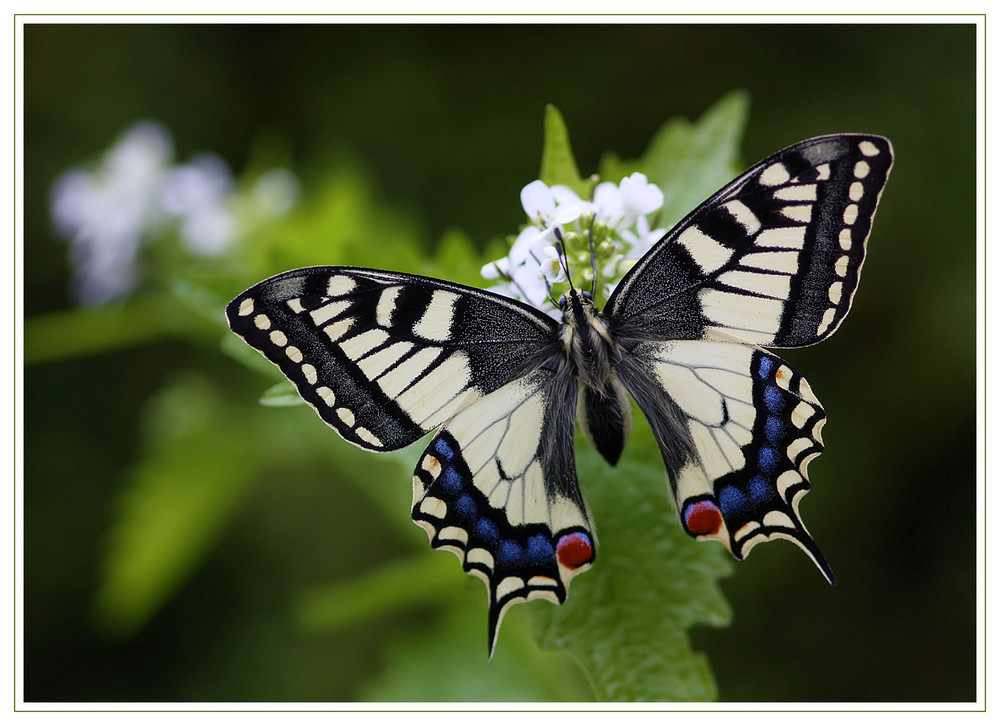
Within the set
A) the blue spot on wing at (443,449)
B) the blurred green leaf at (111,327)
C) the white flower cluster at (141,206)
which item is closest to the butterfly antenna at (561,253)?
the blue spot on wing at (443,449)

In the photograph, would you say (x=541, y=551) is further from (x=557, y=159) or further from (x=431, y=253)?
(x=431, y=253)

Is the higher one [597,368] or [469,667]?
[597,368]

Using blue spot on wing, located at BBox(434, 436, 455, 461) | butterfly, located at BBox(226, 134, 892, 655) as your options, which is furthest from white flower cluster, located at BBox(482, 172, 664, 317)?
blue spot on wing, located at BBox(434, 436, 455, 461)

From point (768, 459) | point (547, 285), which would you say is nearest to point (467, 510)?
point (547, 285)

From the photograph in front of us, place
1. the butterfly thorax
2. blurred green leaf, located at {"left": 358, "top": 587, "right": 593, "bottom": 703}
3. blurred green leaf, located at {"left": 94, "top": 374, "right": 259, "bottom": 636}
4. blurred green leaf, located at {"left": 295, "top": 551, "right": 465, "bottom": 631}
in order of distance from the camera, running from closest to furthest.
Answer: the butterfly thorax → blurred green leaf, located at {"left": 295, "top": 551, "right": 465, "bottom": 631} → blurred green leaf, located at {"left": 358, "top": 587, "right": 593, "bottom": 703} → blurred green leaf, located at {"left": 94, "top": 374, "right": 259, "bottom": 636}

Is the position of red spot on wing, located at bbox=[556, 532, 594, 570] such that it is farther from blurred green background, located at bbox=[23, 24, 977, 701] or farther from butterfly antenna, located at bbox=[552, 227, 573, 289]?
blurred green background, located at bbox=[23, 24, 977, 701]
